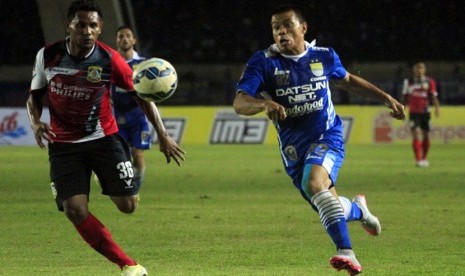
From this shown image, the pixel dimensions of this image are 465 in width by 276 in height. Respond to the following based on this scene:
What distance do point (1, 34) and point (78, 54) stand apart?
1410 inches

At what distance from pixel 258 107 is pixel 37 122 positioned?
1.73 meters

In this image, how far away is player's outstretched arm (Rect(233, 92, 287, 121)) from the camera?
7309 millimetres

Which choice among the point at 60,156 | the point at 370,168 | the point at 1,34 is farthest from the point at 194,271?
the point at 1,34

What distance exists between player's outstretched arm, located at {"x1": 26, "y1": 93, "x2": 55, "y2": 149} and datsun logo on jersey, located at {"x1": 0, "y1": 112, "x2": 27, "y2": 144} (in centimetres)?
2363

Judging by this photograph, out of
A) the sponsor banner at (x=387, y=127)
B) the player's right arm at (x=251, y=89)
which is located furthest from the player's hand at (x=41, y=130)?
the sponsor banner at (x=387, y=127)

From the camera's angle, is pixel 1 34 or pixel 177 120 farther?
pixel 1 34

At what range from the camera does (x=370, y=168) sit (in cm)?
2228

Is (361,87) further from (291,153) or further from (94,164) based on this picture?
(94,164)

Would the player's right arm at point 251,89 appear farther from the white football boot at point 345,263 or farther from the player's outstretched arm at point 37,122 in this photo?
the player's outstretched arm at point 37,122

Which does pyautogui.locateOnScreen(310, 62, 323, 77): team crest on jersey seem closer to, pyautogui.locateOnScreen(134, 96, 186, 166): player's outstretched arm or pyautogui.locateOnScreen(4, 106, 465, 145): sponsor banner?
pyautogui.locateOnScreen(134, 96, 186, 166): player's outstretched arm

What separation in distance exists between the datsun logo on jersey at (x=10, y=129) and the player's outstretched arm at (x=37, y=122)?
23.6 m

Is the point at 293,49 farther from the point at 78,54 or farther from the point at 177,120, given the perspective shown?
the point at 177,120

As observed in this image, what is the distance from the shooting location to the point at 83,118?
331 inches

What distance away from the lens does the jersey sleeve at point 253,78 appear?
27.1 ft
